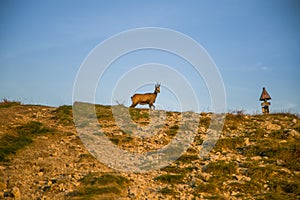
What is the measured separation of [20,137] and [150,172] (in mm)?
6106

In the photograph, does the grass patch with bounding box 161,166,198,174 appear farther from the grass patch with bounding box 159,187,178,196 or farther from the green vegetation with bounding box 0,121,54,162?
the green vegetation with bounding box 0,121,54,162

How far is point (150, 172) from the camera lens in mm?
11430

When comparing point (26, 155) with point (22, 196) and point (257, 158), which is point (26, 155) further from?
point (257, 158)

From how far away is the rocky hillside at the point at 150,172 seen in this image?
384 inches

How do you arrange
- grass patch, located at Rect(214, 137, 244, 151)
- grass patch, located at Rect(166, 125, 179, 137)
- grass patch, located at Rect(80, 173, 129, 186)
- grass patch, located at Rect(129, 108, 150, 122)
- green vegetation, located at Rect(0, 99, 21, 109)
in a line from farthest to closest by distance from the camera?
green vegetation, located at Rect(0, 99, 21, 109) < grass patch, located at Rect(129, 108, 150, 122) < grass patch, located at Rect(166, 125, 179, 137) < grass patch, located at Rect(214, 137, 244, 151) < grass patch, located at Rect(80, 173, 129, 186)

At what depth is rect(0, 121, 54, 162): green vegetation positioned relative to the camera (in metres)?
12.7

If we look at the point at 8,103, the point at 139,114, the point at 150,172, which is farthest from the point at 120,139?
the point at 8,103

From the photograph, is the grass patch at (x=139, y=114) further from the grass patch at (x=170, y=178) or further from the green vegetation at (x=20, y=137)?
the grass patch at (x=170, y=178)

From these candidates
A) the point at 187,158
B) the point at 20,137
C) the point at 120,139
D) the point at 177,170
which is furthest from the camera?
the point at 120,139

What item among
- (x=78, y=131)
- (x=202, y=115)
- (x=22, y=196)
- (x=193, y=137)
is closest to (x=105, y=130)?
(x=78, y=131)

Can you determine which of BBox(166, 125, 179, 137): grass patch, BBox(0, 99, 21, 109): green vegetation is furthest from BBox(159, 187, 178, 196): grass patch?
BBox(0, 99, 21, 109): green vegetation

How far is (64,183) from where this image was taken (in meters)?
9.94

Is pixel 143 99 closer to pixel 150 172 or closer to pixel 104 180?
pixel 150 172

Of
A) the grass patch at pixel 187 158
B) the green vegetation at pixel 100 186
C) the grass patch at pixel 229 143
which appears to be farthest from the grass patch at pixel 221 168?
the green vegetation at pixel 100 186
